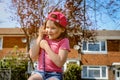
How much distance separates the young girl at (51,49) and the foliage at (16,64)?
19.1m

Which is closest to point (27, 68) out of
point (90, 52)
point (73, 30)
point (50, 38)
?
point (90, 52)

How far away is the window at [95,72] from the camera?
27094 millimetres

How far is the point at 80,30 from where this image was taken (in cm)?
1427

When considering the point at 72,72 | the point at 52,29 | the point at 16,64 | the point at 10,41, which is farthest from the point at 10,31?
the point at 52,29

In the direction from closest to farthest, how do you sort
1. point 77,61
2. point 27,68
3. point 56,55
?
point 56,55 < point 27,68 < point 77,61

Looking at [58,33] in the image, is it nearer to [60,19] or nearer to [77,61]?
[60,19]

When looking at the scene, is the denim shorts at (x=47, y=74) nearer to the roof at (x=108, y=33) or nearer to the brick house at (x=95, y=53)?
the brick house at (x=95, y=53)

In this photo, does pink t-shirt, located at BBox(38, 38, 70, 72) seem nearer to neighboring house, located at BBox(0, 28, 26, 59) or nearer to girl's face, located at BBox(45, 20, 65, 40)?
girl's face, located at BBox(45, 20, 65, 40)

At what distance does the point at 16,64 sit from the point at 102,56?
27.8 feet

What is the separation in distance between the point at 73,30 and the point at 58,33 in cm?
1200

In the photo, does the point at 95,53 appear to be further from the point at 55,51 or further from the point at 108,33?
the point at 55,51

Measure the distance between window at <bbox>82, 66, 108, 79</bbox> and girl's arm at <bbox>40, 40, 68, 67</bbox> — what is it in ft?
81.6

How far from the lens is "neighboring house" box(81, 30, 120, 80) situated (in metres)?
27.4

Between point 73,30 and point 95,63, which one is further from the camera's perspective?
point 95,63
